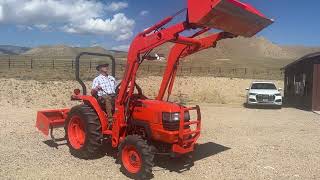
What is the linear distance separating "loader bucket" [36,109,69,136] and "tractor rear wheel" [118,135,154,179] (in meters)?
2.81

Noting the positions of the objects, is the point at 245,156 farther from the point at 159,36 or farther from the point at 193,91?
the point at 193,91

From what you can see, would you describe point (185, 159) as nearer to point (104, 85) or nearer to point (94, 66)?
point (104, 85)

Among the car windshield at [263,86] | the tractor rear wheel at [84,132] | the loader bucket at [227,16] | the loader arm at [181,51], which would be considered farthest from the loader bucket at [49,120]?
the car windshield at [263,86]

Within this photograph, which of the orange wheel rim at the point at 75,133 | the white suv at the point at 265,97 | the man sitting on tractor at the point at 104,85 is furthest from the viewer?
the white suv at the point at 265,97

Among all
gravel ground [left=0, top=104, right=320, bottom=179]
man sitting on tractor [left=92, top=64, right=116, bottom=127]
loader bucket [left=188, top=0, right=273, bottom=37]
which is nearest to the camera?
loader bucket [left=188, top=0, right=273, bottom=37]

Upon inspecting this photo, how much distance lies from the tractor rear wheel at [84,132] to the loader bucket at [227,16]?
10.0 ft

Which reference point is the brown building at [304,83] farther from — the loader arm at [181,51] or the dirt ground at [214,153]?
the loader arm at [181,51]

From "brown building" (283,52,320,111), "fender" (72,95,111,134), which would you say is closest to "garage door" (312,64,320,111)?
"brown building" (283,52,320,111)

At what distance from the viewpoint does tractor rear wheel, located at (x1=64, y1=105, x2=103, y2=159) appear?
30.1ft

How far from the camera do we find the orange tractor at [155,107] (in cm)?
785

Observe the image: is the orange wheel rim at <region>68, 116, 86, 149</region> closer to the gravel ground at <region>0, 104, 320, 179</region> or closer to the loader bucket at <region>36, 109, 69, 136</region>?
the gravel ground at <region>0, 104, 320, 179</region>

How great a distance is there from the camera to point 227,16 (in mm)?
7781

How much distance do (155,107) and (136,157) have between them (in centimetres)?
100

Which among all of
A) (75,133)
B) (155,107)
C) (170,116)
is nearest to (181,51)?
(155,107)
